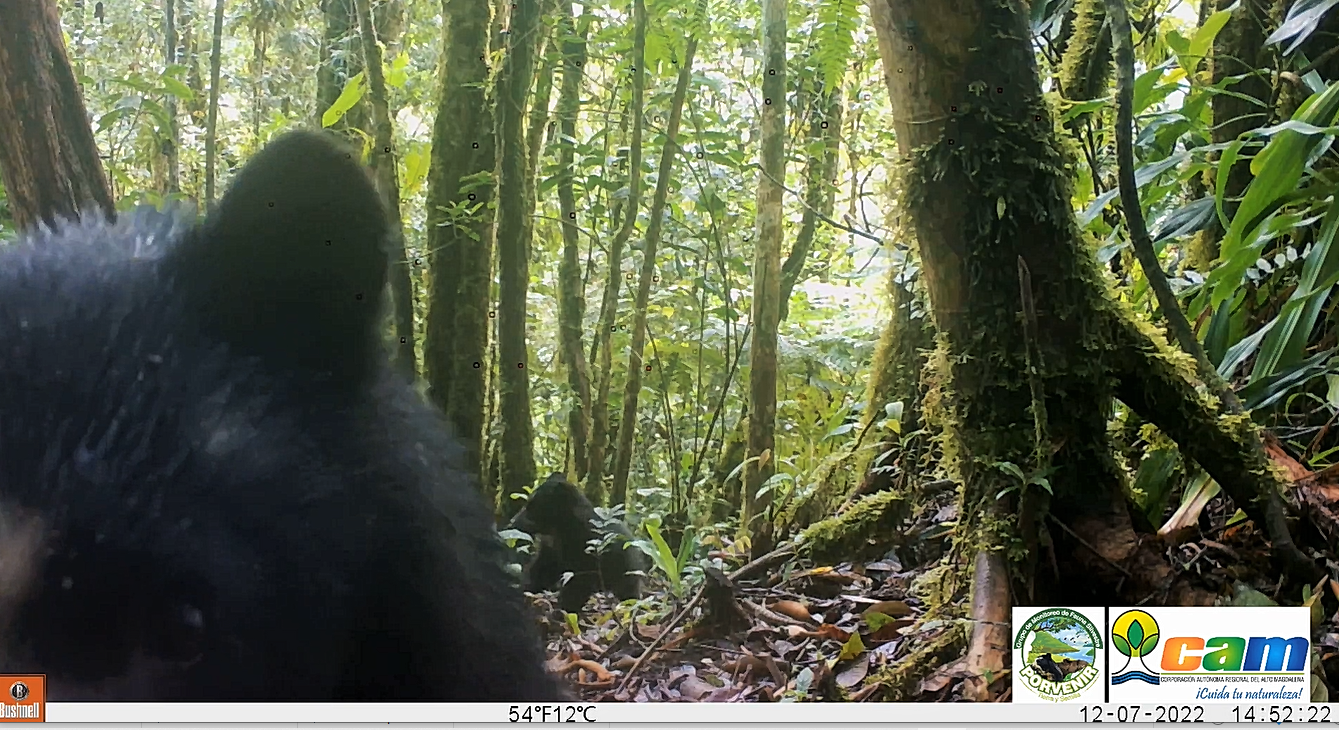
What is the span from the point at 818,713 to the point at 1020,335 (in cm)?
63

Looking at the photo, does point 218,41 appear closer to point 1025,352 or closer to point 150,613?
point 150,613

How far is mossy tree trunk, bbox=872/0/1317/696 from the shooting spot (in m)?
1.31

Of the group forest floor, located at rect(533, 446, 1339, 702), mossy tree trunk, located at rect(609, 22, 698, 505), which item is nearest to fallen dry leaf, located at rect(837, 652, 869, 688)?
forest floor, located at rect(533, 446, 1339, 702)

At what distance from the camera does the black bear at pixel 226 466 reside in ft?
2.77

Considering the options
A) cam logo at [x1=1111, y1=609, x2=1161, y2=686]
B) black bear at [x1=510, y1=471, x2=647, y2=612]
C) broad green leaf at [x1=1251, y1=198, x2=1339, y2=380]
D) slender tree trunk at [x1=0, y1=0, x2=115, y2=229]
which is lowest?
cam logo at [x1=1111, y1=609, x2=1161, y2=686]

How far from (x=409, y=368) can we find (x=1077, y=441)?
3.30 ft

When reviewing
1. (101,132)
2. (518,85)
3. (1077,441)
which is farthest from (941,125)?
(101,132)

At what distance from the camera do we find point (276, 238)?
954 millimetres

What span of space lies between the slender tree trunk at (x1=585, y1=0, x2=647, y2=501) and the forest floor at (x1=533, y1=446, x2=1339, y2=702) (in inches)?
9.9

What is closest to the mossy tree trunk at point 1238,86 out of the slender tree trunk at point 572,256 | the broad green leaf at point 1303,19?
the broad green leaf at point 1303,19

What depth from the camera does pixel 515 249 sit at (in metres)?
1.60

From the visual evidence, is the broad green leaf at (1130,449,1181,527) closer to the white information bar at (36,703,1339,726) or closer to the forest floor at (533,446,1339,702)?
the forest floor at (533,446,1339,702)

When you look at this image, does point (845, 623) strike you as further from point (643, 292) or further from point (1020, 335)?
point (643, 292)

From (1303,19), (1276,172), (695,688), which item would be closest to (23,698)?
(695,688)
